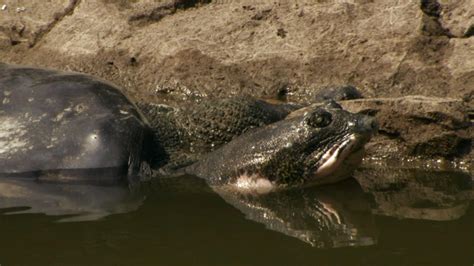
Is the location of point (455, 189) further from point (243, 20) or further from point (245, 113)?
point (243, 20)

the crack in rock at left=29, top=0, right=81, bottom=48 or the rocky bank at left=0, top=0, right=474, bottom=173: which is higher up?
the rocky bank at left=0, top=0, right=474, bottom=173

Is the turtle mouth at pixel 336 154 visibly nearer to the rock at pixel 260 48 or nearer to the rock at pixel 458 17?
the rock at pixel 260 48

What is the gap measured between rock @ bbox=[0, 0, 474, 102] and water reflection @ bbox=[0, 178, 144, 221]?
1.91 m

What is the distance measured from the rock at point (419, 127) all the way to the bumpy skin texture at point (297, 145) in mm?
530

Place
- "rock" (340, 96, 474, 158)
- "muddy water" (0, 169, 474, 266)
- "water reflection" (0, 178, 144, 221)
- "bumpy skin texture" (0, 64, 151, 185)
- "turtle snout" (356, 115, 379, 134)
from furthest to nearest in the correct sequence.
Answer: "rock" (340, 96, 474, 158)
"bumpy skin texture" (0, 64, 151, 185)
"turtle snout" (356, 115, 379, 134)
"water reflection" (0, 178, 144, 221)
"muddy water" (0, 169, 474, 266)

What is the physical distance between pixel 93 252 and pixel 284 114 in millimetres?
1923

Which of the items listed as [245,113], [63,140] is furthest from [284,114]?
[63,140]

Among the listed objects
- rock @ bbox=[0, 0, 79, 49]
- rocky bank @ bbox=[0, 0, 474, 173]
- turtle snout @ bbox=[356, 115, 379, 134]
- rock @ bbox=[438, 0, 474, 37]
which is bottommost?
rock @ bbox=[0, 0, 79, 49]

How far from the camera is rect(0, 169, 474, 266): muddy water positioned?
10.8 ft

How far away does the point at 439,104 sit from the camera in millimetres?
4789

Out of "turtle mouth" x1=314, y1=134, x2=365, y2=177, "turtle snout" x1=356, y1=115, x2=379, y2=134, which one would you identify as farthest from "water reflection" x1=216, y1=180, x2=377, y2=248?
"turtle snout" x1=356, y1=115, x2=379, y2=134

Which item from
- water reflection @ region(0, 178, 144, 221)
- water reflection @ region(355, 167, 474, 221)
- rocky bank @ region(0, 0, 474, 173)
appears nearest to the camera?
water reflection @ region(355, 167, 474, 221)

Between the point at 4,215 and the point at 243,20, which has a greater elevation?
the point at 4,215

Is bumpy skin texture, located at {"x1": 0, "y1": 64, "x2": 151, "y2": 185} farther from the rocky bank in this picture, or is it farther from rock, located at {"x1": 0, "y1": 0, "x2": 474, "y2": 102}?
rock, located at {"x1": 0, "y1": 0, "x2": 474, "y2": 102}
